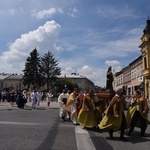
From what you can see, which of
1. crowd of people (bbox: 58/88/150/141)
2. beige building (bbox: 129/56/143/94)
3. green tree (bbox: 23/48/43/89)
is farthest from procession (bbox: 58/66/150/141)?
green tree (bbox: 23/48/43/89)

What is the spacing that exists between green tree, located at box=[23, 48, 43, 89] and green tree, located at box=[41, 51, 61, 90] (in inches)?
158

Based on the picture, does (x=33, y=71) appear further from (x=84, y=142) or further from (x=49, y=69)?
(x=84, y=142)

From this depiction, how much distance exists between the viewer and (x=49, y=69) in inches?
3497

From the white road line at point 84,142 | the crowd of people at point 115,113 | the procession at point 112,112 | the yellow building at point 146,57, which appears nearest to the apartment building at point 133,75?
the yellow building at point 146,57

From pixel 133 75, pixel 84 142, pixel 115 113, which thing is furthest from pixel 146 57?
pixel 84 142

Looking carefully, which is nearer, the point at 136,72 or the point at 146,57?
the point at 146,57

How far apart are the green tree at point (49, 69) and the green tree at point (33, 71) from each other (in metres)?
4.02

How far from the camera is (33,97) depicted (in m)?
24.8

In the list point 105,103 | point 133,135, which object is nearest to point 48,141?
point 133,135

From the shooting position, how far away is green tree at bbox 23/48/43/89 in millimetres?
80500

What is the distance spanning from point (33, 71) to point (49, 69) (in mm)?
8000

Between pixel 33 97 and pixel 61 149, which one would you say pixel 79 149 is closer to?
pixel 61 149

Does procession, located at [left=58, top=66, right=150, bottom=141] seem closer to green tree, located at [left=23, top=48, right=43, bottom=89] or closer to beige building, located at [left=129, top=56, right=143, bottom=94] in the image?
beige building, located at [left=129, top=56, right=143, bottom=94]

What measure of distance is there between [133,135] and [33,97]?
52.3 feet
